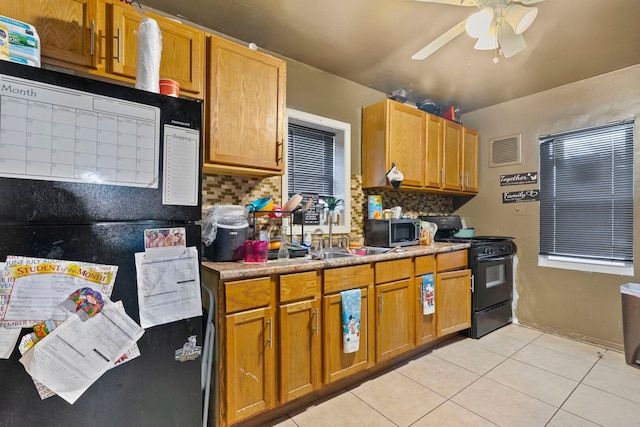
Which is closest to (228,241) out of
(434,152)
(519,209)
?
(434,152)

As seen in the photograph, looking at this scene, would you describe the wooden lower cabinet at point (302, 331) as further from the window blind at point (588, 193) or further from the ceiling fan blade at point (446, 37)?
the window blind at point (588, 193)

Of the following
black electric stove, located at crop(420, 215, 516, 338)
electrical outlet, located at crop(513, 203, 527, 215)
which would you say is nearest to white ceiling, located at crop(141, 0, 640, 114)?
electrical outlet, located at crop(513, 203, 527, 215)

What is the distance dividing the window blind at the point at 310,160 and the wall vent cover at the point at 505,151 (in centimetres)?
204

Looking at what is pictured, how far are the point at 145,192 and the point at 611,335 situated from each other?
3828mm

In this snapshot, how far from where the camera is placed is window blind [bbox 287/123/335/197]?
8.24 feet

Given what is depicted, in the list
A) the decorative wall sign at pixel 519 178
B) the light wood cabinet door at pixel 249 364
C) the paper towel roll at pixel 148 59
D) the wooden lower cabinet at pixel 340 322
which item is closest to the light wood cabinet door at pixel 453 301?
the wooden lower cabinet at pixel 340 322

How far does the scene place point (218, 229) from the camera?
1.67 m

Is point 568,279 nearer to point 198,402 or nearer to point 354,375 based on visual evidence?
point 354,375

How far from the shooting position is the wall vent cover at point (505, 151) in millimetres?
3172

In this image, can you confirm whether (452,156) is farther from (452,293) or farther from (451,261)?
(452,293)

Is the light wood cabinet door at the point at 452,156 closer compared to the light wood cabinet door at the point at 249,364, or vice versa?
the light wood cabinet door at the point at 249,364

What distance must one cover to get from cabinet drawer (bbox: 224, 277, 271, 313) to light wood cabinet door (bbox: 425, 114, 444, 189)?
83.5 inches

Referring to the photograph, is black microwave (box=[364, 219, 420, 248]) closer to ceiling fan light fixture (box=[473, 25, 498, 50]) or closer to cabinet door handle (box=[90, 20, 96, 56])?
ceiling fan light fixture (box=[473, 25, 498, 50])

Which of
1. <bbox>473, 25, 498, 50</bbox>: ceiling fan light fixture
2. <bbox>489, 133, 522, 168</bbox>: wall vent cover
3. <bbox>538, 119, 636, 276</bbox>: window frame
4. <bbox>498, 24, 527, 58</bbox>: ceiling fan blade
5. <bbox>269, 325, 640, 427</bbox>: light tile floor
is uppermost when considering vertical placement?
<bbox>473, 25, 498, 50</bbox>: ceiling fan light fixture
